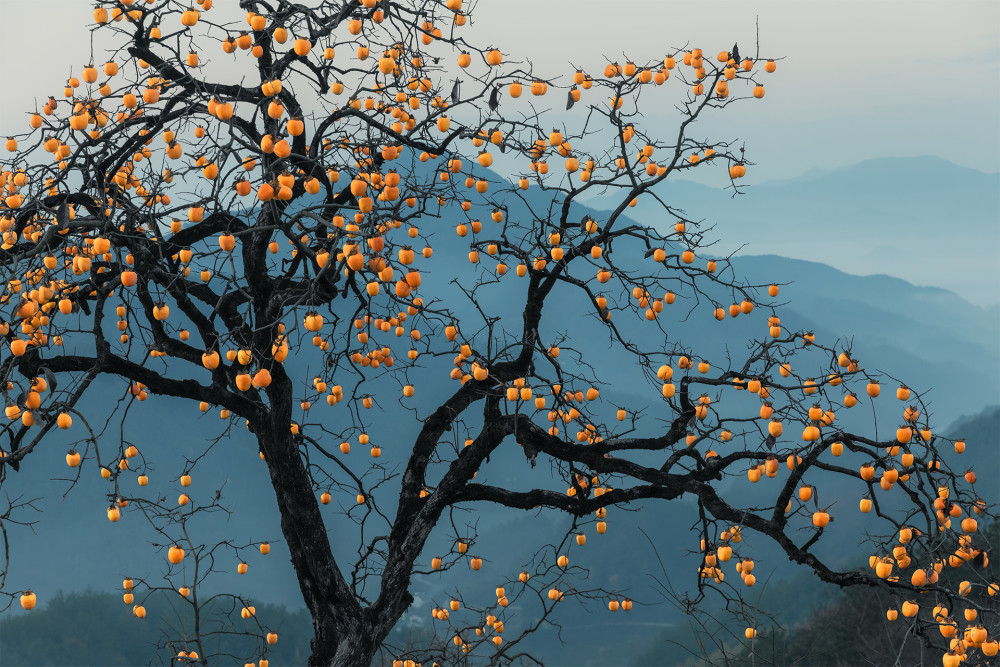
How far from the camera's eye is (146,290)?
5645 mm

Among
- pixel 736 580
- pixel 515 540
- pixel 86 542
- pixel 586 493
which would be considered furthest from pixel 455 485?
pixel 86 542

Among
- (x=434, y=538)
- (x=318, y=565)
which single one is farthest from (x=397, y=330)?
(x=434, y=538)

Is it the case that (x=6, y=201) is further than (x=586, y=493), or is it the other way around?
(x=586, y=493)

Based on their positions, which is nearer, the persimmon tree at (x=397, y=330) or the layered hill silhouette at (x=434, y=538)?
the persimmon tree at (x=397, y=330)

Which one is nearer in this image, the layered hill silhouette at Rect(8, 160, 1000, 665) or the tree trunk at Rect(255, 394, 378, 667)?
the tree trunk at Rect(255, 394, 378, 667)

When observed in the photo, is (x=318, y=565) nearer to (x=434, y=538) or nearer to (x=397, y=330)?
(x=397, y=330)

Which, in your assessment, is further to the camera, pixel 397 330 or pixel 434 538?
pixel 434 538

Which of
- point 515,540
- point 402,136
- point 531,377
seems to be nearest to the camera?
point 402,136

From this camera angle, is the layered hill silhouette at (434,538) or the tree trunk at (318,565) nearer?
the tree trunk at (318,565)

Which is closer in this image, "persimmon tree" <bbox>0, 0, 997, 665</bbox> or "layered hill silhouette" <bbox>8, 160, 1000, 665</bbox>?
"persimmon tree" <bbox>0, 0, 997, 665</bbox>

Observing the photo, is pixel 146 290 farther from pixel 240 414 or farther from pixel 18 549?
pixel 18 549

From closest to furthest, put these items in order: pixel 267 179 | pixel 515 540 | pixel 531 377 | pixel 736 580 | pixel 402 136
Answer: pixel 267 179 < pixel 402 136 < pixel 531 377 < pixel 736 580 < pixel 515 540

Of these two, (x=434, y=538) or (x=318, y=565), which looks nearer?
(x=318, y=565)

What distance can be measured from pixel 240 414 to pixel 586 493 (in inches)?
100
